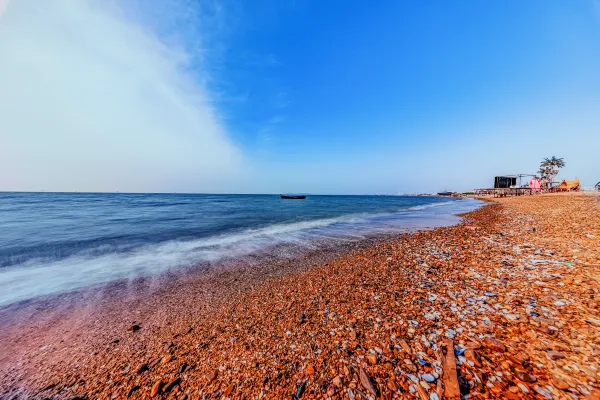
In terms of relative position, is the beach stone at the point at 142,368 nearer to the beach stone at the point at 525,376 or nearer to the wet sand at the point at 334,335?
the wet sand at the point at 334,335

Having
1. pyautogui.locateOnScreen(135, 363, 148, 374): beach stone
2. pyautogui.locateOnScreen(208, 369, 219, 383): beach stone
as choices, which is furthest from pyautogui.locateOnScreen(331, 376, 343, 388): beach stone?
pyautogui.locateOnScreen(135, 363, 148, 374): beach stone

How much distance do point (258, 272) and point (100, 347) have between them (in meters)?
4.46

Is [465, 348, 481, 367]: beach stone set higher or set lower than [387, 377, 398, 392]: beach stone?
higher

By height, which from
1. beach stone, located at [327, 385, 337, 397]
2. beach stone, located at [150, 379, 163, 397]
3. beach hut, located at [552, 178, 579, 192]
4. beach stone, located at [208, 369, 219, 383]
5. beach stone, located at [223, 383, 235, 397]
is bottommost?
beach stone, located at [150, 379, 163, 397]

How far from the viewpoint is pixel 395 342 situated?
3420mm

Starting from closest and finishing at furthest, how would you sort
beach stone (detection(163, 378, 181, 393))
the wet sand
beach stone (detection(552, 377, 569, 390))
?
beach stone (detection(552, 377, 569, 390))
the wet sand
beach stone (detection(163, 378, 181, 393))

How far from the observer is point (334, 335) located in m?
3.72

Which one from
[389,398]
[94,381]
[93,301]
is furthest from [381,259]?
[93,301]

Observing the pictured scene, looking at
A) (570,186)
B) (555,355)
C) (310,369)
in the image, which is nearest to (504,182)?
(570,186)

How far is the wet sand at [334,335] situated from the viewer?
108 inches

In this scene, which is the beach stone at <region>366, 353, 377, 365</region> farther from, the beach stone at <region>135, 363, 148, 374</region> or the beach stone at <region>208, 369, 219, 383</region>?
the beach stone at <region>135, 363, 148, 374</region>

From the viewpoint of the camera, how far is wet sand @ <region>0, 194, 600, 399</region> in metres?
2.74

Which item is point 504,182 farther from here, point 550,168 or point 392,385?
point 392,385

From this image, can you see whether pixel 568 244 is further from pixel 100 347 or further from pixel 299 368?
pixel 100 347
